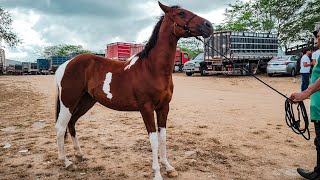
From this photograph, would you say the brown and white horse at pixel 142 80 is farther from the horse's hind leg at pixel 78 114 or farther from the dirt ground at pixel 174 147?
the dirt ground at pixel 174 147

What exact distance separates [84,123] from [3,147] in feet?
6.65

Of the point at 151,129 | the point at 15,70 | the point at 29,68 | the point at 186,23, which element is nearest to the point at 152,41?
the point at 186,23

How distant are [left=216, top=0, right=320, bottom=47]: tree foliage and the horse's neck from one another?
29311 mm

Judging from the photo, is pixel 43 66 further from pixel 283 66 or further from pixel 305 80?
pixel 305 80

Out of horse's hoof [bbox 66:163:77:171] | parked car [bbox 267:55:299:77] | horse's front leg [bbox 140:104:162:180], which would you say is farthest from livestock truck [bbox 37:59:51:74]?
horse's front leg [bbox 140:104:162:180]

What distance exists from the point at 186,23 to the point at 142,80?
0.89m

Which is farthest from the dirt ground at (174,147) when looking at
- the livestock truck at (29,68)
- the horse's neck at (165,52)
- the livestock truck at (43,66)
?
the livestock truck at (43,66)

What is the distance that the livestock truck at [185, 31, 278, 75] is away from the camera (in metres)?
19.6

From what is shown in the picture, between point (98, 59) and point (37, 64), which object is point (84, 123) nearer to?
point (98, 59)

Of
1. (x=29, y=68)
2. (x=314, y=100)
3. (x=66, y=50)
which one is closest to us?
(x=314, y=100)

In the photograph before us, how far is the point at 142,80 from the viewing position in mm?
A: 3527

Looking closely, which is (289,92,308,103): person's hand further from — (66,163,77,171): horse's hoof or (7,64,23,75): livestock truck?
→ (7,64,23,75): livestock truck

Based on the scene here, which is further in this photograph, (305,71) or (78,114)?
(305,71)

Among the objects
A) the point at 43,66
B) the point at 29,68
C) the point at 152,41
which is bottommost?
the point at 152,41
